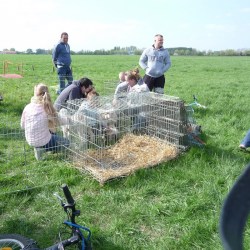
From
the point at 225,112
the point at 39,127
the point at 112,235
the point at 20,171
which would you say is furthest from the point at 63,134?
the point at 225,112

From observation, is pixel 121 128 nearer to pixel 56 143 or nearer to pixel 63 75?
pixel 56 143

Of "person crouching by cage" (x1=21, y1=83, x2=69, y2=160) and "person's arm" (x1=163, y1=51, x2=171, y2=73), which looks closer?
"person crouching by cage" (x1=21, y1=83, x2=69, y2=160)

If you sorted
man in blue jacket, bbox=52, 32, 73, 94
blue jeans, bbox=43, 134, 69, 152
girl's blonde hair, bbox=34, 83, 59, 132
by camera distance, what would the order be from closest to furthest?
girl's blonde hair, bbox=34, 83, 59, 132 → blue jeans, bbox=43, 134, 69, 152 → man in blue jacket, bbox=52, 32, 73, 94

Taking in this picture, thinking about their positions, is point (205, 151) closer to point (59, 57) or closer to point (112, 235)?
point (112, 235)

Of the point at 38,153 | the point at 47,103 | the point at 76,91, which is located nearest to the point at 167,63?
the point at 76,91

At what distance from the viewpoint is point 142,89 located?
6691 millimetres

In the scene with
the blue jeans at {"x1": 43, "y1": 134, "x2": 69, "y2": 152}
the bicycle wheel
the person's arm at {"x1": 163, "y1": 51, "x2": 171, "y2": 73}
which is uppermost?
the person's arm at {"x1": 163, "y1": 51, "x2": 171, "y2": 73}

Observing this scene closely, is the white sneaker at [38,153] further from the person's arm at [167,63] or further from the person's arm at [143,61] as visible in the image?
the person's arm at [167,63]

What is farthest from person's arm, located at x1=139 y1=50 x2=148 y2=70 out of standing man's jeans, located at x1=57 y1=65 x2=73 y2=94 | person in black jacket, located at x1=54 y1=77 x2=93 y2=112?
standing man's jeans, located at x1=57 y1=65 x2=73 y2=94

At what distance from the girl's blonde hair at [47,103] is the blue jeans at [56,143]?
6.2 inches

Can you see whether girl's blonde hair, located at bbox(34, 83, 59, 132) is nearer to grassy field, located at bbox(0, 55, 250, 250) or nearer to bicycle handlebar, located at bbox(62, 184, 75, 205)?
grassy field, located at bbox(0, 55, 250, 250)

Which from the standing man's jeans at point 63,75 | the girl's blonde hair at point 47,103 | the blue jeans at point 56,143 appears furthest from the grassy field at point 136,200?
the standing man's jeans at point 63,75

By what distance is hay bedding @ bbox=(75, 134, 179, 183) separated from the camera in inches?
194

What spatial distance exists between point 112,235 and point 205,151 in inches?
108
